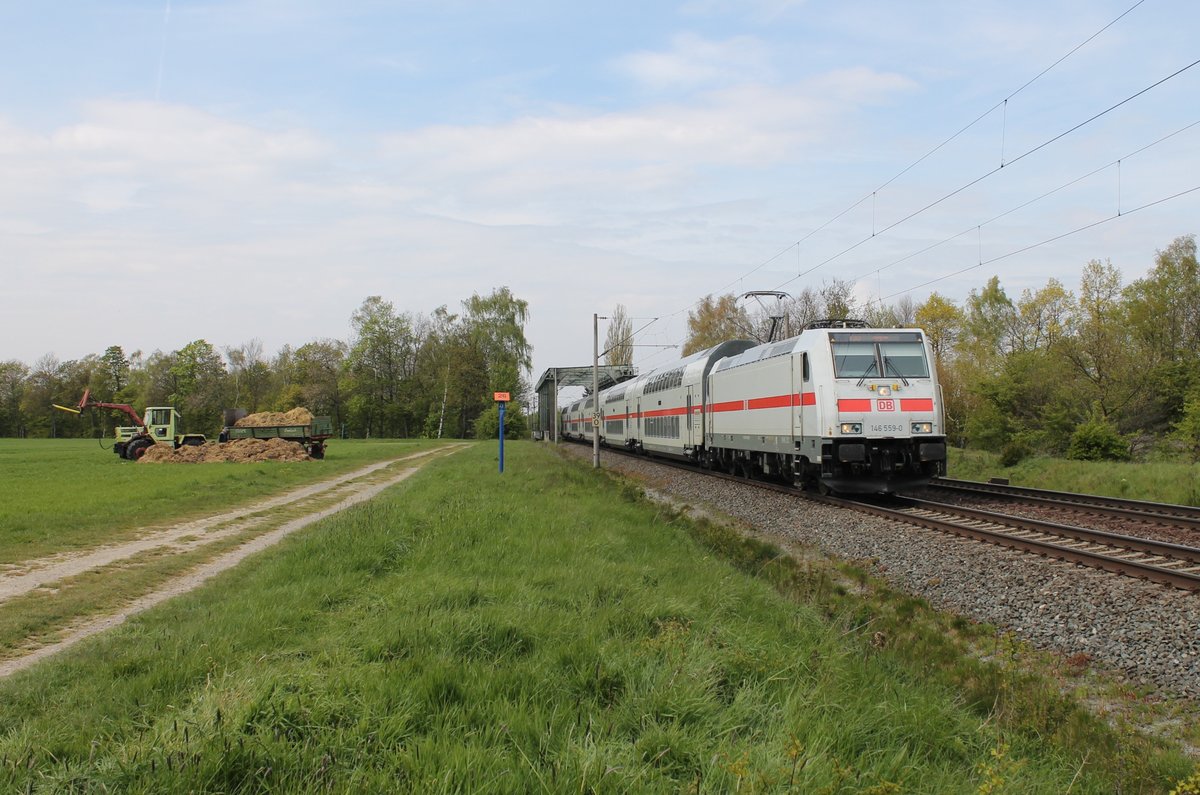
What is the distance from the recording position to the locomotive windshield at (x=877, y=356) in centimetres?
1608

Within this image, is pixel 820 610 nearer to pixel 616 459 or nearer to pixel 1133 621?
pixel 1133 621

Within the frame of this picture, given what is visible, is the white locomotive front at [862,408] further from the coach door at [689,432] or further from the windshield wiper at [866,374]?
the coach door at [689,432]

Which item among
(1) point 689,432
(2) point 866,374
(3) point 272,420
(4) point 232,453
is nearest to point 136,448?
(4) point 232,453

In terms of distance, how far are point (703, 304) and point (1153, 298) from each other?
28811mm

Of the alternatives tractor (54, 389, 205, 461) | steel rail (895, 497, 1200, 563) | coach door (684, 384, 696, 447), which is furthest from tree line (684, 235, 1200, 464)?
tractor (54, 389, 205, 461)

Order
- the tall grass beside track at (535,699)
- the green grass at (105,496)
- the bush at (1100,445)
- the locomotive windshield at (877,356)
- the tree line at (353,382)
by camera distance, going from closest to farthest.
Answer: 1. the tall grass beside track at (535,699)
2. the green grass at (105,496)
3. the locomotive windshield at (877,356)
4. the bush at (1100,445)
5. the tree line at (353,382)

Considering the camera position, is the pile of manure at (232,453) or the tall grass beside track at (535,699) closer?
the tall grass beside track at (535,699)

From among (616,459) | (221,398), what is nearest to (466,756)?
(616,459)

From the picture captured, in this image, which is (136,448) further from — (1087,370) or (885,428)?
(1087,370)

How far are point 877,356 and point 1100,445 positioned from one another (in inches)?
546

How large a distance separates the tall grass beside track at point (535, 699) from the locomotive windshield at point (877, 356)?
8335 mm

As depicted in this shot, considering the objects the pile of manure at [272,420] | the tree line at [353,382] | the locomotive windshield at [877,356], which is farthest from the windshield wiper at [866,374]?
the tree line at [353,382]

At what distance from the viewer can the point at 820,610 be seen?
334 inches

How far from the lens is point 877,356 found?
16.3 m
